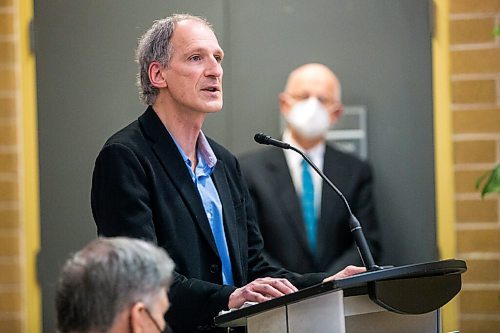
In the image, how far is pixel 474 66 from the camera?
5219 mm

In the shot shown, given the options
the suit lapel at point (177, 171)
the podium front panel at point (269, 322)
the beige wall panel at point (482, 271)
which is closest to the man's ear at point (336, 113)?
the beige wall panel at point (482, 271)

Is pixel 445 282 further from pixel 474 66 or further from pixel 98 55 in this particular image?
pixel 98 55

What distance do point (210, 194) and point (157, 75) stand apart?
0.37 metres

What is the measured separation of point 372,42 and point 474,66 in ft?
1.65

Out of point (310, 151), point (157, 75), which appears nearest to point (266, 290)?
point (157, 75)

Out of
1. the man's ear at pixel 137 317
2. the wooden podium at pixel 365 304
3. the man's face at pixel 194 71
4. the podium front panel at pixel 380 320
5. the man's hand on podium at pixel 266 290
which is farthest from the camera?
the man's face at pixel 194 71

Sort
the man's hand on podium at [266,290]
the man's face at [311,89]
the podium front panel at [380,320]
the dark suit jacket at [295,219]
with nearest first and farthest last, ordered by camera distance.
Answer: the podium front panel at [380,320], the man's hand on podium at [266,290], the dark suit jacket at [295,219], the man's face at [311,89]

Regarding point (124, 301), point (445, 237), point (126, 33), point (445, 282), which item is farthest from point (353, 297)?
point (126, 33)

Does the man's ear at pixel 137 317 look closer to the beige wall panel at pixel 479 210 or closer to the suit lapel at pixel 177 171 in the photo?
the suit lapel at pixel 177 171

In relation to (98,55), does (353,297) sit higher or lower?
lower

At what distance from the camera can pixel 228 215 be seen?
324 cm

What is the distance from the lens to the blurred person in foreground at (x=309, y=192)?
16.9 feet

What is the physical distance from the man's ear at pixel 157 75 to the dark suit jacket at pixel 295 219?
76.9 inches

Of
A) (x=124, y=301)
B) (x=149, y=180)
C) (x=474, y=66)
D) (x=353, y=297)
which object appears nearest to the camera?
(x=124, y=301)
